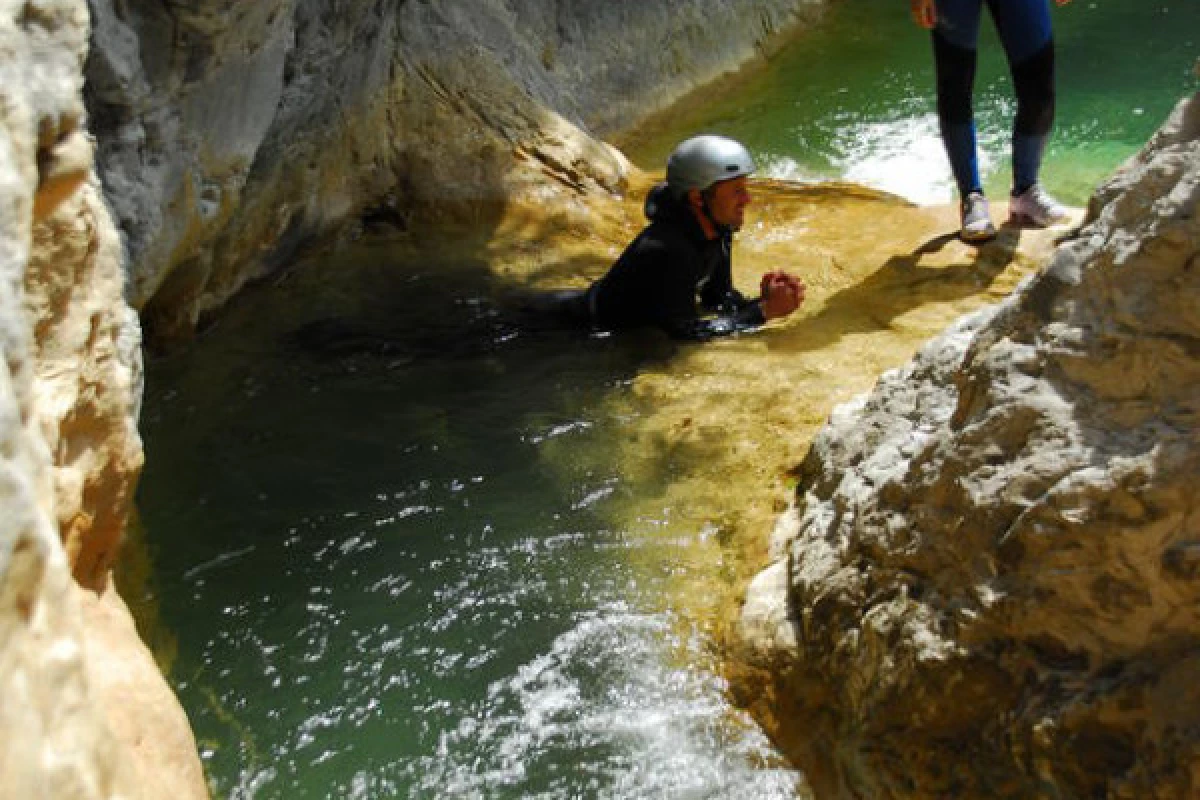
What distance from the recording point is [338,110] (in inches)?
254

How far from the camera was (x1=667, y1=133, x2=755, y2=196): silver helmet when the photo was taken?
17.0 feet

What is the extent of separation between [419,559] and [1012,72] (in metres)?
3.54

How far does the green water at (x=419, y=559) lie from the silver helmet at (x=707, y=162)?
77 cm

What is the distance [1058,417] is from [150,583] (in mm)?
2715

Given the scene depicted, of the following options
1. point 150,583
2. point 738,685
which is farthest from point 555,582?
point 150,583

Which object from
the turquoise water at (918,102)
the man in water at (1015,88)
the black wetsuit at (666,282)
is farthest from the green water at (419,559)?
the turquoise water at (918,102)

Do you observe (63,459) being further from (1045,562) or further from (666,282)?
(666,282)

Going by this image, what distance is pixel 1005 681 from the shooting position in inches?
104

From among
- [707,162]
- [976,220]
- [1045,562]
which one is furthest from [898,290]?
[1045,562]

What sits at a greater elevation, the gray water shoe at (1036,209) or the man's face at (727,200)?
the man's face at (727,200)

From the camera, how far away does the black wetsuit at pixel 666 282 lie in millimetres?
5309

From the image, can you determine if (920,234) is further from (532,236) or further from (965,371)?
(965,371)

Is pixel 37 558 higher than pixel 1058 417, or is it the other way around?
pixel 37 558

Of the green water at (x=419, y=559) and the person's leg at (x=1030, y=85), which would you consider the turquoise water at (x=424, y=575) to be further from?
the person's leg at (x=1030, y=85)
